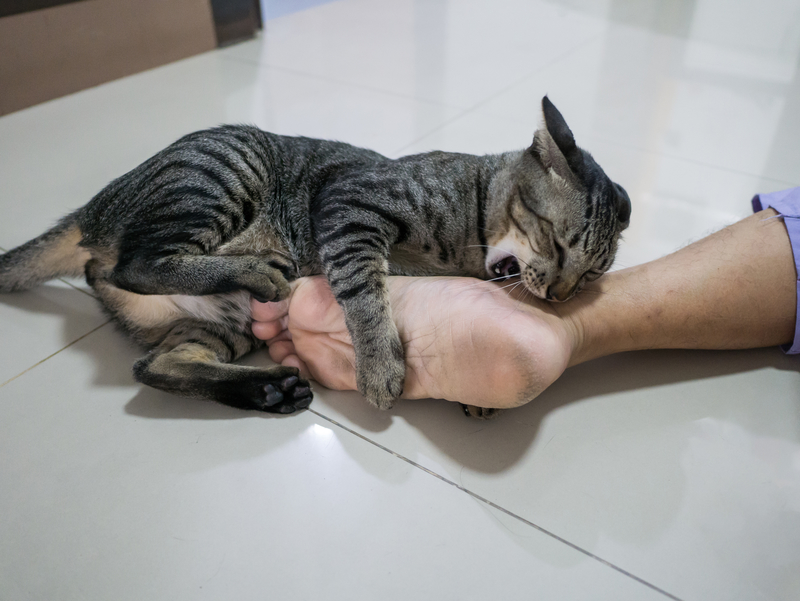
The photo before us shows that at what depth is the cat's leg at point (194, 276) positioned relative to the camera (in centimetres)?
134

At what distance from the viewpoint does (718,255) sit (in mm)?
1429

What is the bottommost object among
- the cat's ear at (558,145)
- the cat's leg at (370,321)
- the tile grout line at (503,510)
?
the tile grout line at (503,510)

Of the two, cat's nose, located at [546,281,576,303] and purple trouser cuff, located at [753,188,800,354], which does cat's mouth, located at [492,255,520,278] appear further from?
purple trouser cuff, located at [753,188,800,354]

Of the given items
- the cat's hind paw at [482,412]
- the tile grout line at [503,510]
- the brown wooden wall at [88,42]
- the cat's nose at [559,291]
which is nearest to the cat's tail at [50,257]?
the tile grout line at [503,510]

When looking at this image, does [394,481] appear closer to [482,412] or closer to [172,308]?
[482,412]

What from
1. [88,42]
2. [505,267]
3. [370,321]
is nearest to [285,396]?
[370,321]

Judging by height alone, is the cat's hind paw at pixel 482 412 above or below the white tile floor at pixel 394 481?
above

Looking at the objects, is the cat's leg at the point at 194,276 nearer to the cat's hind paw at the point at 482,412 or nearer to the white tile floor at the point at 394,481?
the white tile floor at the point at 394,481

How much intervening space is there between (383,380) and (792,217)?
1.08 m

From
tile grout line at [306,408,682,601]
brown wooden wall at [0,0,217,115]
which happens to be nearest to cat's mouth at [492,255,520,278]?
tile grout line at [306,408,682,601]

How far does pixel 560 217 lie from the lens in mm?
1323

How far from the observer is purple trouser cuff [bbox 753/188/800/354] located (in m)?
1.37

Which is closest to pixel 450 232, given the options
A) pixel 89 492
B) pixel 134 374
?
pixel 134 374

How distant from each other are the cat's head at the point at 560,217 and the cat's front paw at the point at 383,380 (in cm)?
35
